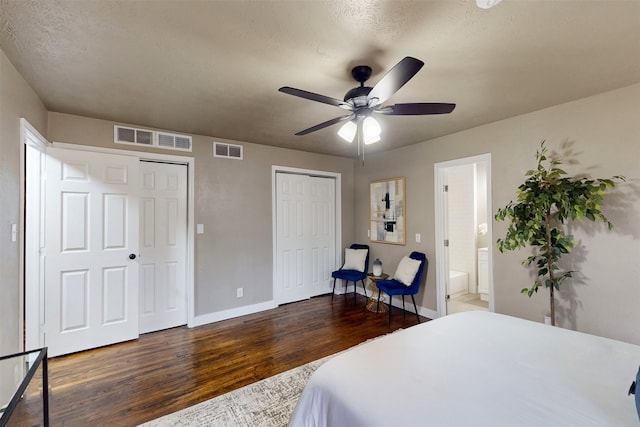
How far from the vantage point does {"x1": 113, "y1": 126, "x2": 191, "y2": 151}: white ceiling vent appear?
3115 millimetres

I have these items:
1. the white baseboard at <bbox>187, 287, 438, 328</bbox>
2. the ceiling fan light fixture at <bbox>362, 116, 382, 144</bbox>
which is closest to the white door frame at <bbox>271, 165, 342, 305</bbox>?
the white baseboard at <bbox>187, 287, 438, 328</bbox>

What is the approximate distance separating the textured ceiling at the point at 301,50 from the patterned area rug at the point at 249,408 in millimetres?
2390

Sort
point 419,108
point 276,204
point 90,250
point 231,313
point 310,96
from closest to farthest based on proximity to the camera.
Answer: point 310,96
point 419,108
point 90,250
point 231,313
point 276,204

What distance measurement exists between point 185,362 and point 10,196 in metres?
1.88

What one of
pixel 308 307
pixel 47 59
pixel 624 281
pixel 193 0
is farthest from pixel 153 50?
pixel 624 281

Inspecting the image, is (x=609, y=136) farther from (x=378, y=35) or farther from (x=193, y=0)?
(x=193, y=0)

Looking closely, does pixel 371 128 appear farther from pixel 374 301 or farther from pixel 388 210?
pixel 374 301

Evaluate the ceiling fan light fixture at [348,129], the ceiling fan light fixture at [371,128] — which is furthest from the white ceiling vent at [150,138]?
the ceiling fan light fixture at [371,128]

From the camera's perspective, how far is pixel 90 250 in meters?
2.90

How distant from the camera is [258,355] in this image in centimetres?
275

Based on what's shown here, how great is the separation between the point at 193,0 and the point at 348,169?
380cm

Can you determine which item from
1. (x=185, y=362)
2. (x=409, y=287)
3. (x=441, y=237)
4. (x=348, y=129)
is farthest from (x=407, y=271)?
(x=185, y=362)

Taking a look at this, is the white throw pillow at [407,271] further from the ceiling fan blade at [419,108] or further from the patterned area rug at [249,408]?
the ceiling fan blade at [419,108]

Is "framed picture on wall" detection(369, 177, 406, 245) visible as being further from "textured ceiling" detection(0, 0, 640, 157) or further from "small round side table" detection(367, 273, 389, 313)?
"textured ceiling" detection(0, 0, 640, 157)
